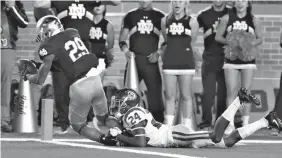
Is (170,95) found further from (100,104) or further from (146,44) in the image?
(100,104)

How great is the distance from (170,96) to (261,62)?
159 inches

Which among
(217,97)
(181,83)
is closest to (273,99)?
(217,97)

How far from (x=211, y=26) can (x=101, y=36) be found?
179 centimetres

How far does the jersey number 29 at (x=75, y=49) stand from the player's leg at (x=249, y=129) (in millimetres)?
2046


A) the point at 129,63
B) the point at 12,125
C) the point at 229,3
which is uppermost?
the point at 229,3

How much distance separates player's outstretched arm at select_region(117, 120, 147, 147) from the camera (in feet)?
36.4

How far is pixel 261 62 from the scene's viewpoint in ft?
59.8

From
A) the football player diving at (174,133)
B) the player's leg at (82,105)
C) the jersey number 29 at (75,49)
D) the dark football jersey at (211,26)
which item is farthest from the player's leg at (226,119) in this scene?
the dark football jersey at (211,26)

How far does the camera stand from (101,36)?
50.7 feet

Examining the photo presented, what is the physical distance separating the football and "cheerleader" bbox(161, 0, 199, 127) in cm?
330

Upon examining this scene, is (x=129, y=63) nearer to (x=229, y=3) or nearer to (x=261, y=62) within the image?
(x=229, y=3)

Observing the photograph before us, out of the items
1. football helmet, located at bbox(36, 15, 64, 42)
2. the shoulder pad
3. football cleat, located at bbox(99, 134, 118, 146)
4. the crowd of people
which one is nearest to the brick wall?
the crowd of people

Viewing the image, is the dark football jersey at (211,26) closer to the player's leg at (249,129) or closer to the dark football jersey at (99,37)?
the dark football jersey at (99,37)

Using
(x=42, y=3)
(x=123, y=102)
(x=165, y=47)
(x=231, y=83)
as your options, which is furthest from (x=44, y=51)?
(x=231, y=83)
